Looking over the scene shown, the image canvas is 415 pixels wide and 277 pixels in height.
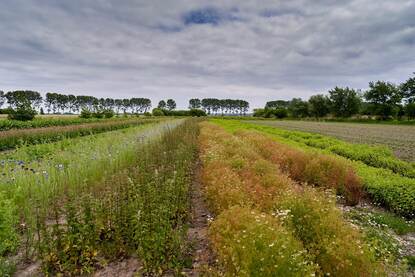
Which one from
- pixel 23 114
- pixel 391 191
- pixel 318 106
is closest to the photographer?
pixel 391 191

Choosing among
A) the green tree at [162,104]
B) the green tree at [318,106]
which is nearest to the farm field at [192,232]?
the green tree at [318,106]

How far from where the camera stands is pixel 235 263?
2859 mm

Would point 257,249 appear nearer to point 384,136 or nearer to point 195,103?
point 384,136

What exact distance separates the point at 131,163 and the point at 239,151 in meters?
→ 3.65

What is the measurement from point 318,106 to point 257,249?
299ft

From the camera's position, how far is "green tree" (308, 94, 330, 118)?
8506 cm

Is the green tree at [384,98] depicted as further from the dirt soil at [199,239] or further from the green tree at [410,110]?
the dirt soil at [199,239]

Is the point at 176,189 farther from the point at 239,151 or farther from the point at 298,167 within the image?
the point at 298,167

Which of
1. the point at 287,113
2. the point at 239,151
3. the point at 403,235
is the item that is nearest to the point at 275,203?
the point at 403,235

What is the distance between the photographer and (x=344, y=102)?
78188mm

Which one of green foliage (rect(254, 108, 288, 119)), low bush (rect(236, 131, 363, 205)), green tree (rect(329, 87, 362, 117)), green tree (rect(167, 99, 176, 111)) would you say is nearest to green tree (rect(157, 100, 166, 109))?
green tree (rect(167, 99, 176, 111))

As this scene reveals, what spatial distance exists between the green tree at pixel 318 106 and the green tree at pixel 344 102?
296 centimetres

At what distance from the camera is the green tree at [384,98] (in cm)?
6969

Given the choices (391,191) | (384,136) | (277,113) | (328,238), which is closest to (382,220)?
(391,191)
